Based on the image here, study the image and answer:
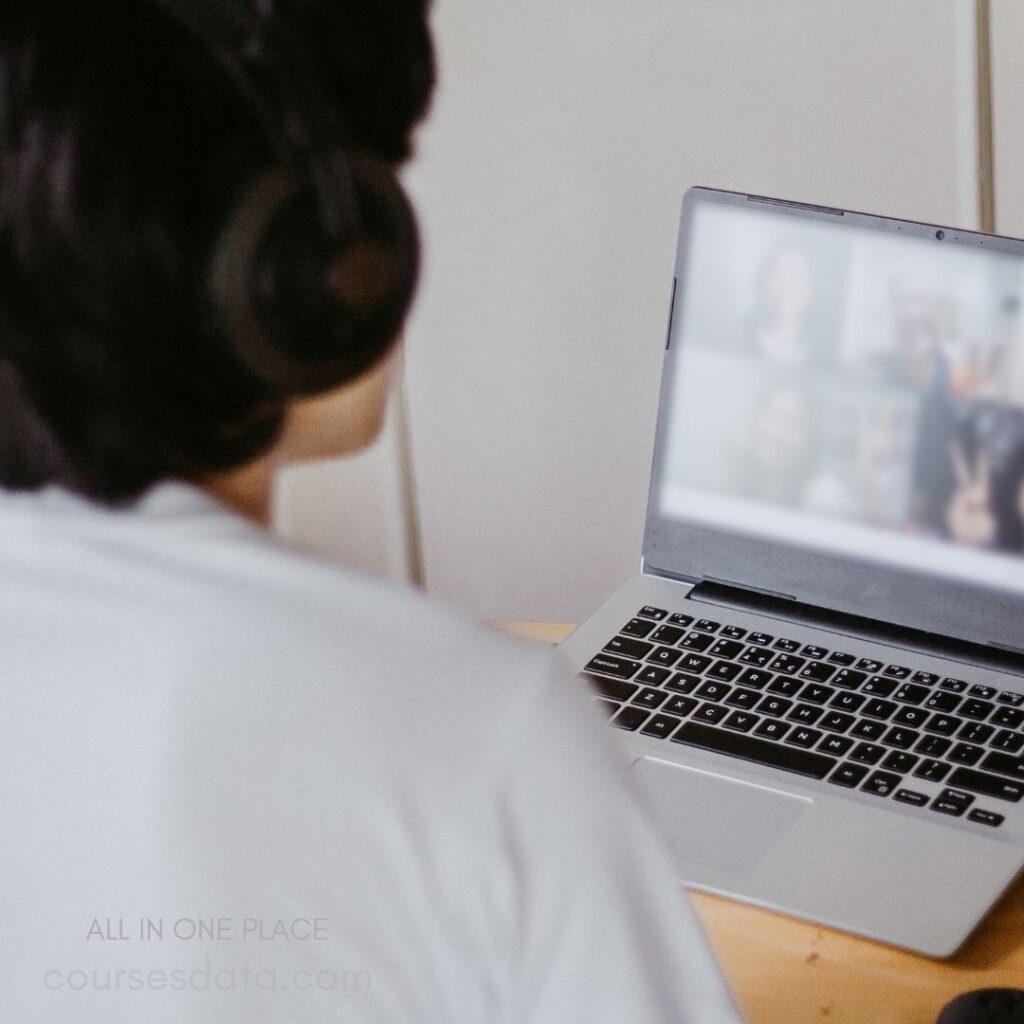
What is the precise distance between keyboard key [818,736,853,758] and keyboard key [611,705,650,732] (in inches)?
4.1

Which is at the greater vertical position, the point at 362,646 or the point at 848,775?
the point at 362,646

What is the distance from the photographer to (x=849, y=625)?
3.08 ft

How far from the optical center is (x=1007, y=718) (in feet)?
2.77

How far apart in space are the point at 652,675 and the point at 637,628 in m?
0.05

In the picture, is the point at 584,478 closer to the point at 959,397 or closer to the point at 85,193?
the point at 959,397

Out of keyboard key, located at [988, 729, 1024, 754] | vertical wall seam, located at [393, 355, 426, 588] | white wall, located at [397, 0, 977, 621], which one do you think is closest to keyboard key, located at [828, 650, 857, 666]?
keyboard key, located at [988, 729, 1024, 754]

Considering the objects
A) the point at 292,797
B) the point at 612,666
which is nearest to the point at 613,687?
the point at 612,666

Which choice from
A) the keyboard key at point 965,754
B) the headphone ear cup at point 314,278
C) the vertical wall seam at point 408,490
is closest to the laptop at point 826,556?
the keyboard key at point 965,754

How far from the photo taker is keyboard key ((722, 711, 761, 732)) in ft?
2.80

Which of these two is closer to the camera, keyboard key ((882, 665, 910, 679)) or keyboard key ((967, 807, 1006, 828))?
keyboard key ((967, 807, 1006, 828))

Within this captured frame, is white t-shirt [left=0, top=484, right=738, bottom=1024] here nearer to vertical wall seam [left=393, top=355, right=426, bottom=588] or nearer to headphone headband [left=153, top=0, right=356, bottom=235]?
headphone headband [left=153, top=0, right=356, bottom=235]

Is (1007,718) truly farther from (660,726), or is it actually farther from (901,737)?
(660,726)

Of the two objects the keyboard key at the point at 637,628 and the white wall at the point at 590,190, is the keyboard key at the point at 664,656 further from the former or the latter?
the white wall at the point at 590,190

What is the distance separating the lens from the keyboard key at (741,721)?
85cm
